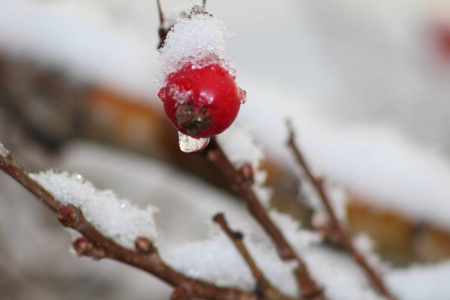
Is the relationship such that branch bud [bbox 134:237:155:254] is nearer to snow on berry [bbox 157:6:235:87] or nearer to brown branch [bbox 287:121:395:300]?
snow on berry [bbox 157:6:235:87]

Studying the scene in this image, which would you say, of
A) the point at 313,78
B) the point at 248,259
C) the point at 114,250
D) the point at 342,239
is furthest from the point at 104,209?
the point at 313,78

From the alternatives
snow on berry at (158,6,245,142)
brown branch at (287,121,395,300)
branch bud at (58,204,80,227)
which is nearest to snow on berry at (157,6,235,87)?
snow on berry at (158,6,245,142)

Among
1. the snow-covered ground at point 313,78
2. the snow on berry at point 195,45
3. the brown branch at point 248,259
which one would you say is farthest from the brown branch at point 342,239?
the snow on berry at point 195,45

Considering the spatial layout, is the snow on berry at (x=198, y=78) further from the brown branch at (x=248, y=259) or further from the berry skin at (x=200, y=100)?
the brown branch at (x=248, y=259)

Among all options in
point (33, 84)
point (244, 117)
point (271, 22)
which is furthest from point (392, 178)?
point (271, 22)

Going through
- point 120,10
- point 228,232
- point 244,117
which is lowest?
point 228,232

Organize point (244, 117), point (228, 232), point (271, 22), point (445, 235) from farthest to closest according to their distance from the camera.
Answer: point (271, 22)
point (244, 117)
point (445, 235)
point (228, 232)

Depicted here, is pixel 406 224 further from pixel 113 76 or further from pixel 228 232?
pixel 113 76

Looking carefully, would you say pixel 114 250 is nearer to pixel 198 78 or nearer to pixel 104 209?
pixel 104 209
